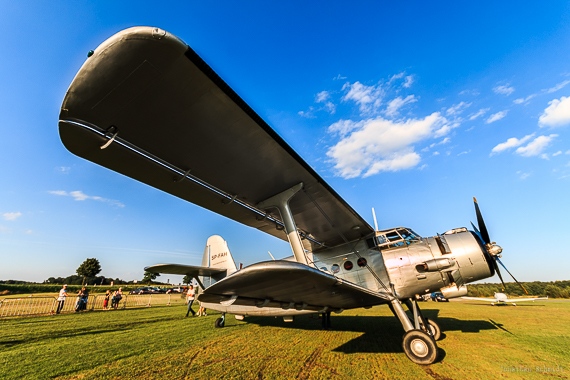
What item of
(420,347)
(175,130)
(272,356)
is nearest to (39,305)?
(272,356)

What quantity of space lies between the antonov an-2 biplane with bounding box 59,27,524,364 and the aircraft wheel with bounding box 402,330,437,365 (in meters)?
0.02

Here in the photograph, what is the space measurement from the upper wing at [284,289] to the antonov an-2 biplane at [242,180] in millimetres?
23

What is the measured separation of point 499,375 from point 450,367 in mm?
670

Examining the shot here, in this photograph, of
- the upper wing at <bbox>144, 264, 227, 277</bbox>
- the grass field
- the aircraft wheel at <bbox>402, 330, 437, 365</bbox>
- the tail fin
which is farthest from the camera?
the tail fin

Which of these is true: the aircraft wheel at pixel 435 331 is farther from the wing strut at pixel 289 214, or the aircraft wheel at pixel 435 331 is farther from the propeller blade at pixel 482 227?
the wing strut at pixel 289 214

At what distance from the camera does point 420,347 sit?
4445mm

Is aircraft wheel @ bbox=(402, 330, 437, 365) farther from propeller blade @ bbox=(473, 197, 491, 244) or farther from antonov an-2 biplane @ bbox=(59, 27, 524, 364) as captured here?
propeller blade @ bbox=(473, 197, 491, 244)

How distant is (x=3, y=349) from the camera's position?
198 inches

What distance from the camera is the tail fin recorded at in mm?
10391

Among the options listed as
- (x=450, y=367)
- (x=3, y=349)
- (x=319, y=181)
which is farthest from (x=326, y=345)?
(x=3, y=349)

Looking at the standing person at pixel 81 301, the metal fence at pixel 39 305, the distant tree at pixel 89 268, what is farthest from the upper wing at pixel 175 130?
the distant tree at pixel 89 268

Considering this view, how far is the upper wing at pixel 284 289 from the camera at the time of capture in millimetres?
2893

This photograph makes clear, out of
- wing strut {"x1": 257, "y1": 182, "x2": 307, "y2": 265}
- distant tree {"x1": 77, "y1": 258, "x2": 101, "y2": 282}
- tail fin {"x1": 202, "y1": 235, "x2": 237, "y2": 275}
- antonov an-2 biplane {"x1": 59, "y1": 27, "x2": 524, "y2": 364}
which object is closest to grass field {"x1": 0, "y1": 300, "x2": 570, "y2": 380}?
antonov an-2 biplane {"x1": 59, "y1": 27, "x2": 524, "y2": 364}

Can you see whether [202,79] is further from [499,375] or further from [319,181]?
[499,375]
